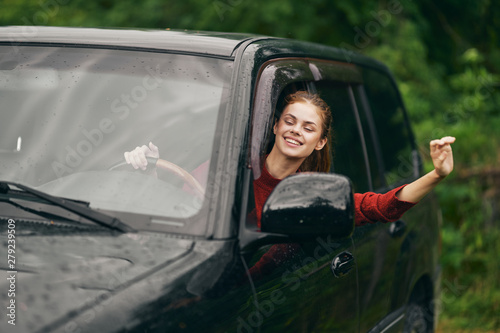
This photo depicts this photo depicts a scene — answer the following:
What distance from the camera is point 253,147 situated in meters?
2.39

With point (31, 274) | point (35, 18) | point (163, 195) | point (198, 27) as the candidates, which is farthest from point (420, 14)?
point (31, 274)

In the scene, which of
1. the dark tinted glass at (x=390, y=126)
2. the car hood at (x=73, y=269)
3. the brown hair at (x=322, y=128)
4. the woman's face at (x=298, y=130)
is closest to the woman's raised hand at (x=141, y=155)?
the car hood at (x=73, y=269)

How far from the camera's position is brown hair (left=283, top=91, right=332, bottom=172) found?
276cm

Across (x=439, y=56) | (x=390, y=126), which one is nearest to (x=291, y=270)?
(x=390, y=126)

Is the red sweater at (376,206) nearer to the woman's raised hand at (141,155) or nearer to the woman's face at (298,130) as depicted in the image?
the woman's face at (298,130)

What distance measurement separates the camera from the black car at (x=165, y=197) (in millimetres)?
1884

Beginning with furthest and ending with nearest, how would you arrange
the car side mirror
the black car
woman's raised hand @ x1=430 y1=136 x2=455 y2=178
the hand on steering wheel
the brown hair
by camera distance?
1. the brown hair
2. woman's raised hand @ x1=430 y1=136 x2=455 y2=178
3. the hand on steering wheel
4. the car side mirror
5. the black car

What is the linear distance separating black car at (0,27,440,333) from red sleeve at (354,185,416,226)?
181 millimetres

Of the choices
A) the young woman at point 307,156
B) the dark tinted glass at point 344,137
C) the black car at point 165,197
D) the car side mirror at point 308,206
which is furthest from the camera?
the dark tinted glass at point 344,137

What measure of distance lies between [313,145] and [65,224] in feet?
3.49

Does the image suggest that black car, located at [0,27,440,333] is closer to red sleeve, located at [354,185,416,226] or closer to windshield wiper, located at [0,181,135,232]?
windshield wiper, located at [0,181,135,232]

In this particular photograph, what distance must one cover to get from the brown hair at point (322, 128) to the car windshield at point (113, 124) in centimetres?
38

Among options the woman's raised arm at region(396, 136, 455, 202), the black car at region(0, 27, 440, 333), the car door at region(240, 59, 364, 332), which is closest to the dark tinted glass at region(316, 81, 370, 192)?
the black car at region(0, 27, 440, 333)

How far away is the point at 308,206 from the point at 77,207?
755 millimetres
